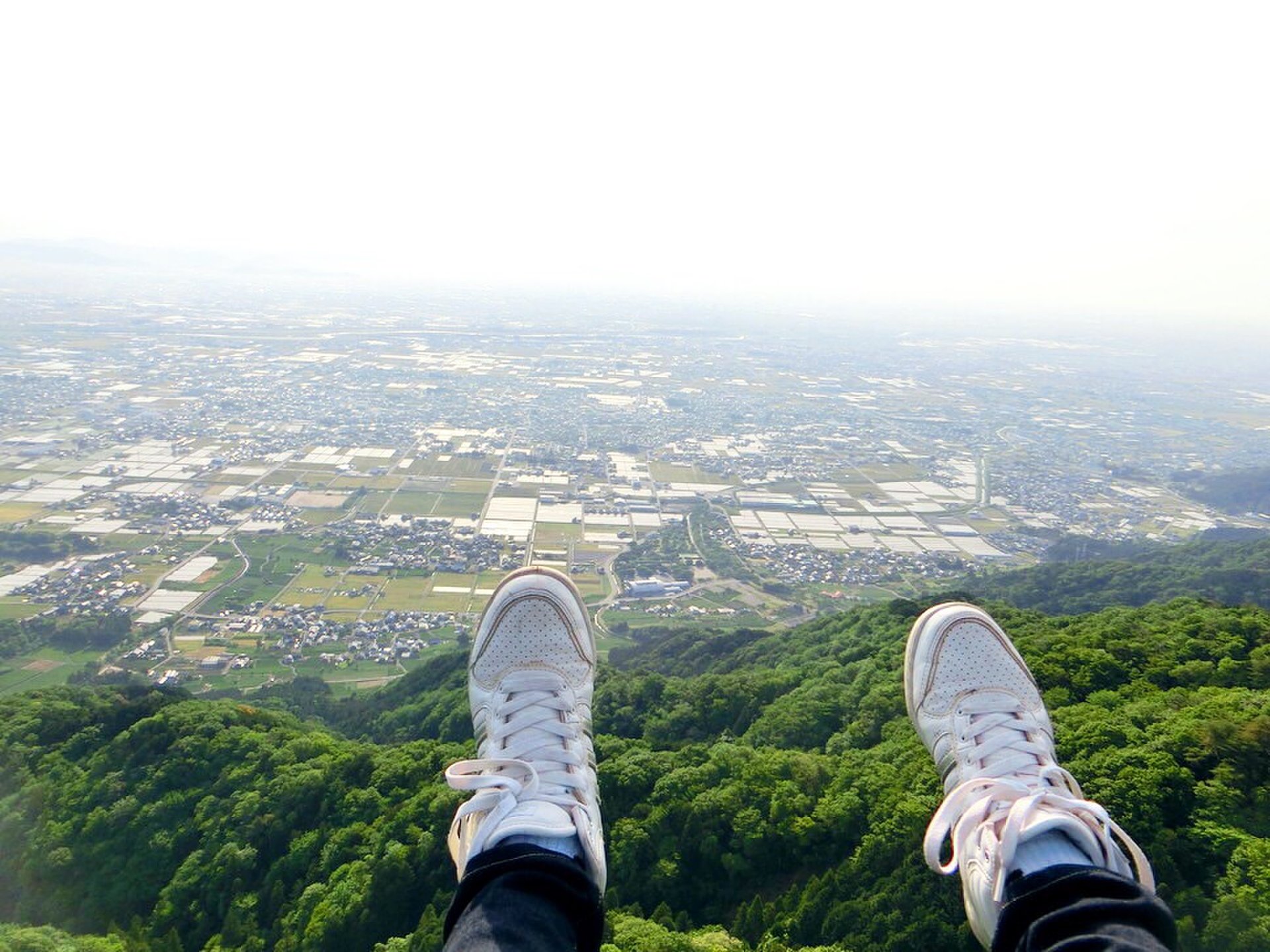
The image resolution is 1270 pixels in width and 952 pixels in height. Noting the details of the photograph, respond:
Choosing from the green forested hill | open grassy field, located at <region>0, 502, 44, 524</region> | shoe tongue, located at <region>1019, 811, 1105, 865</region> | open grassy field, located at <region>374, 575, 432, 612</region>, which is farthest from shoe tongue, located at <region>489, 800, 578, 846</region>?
open grassy field, located at <region>0, 502, 44, 524</region>

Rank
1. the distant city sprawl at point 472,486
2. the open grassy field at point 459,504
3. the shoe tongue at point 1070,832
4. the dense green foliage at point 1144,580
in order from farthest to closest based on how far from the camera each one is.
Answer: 1. the open grassy field at point 459,504
2. the distant city sprawl at point 472,486
3. the dense green foliage at point 1144,580
4. the shoe tongue at point 1070,832

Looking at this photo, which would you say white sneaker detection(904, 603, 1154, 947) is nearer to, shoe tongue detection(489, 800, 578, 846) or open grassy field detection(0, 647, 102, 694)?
shoe tongue detection(489, 800, 578, 846)

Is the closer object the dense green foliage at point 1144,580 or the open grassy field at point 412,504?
the dense green foliage at point 1144,580

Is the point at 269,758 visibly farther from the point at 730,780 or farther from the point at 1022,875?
the point at 1022,875

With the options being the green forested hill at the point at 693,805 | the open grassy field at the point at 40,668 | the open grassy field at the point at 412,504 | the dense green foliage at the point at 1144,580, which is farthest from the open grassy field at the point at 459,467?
the dense green foliage at the point at 1144,580

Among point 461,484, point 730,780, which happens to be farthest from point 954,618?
point 461,484

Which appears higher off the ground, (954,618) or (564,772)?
(954,618)

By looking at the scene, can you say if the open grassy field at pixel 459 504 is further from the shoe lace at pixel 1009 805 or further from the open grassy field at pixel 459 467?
the shoe lace at pixel 1009 805

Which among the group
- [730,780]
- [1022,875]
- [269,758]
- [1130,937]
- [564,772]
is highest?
[1130,937]
